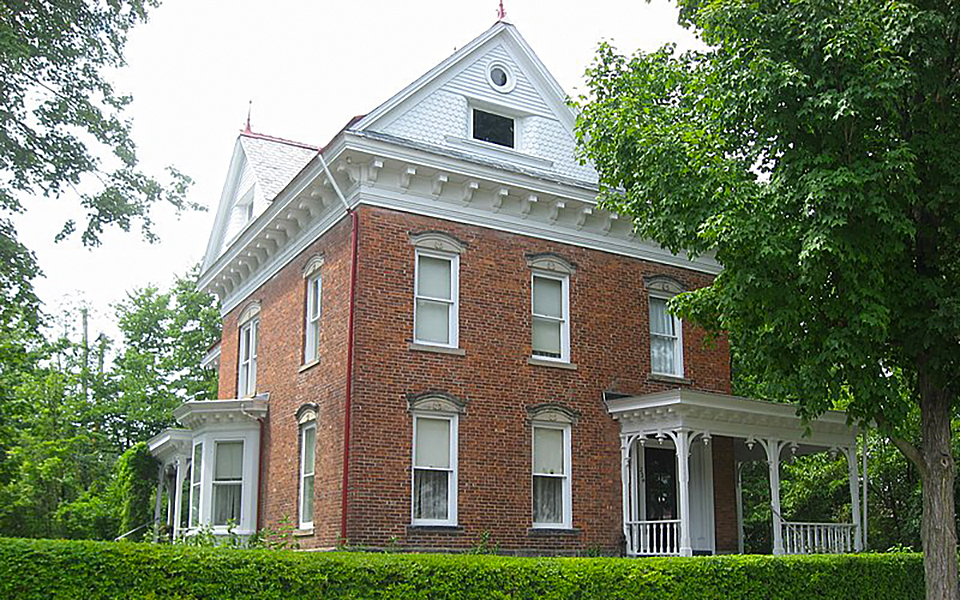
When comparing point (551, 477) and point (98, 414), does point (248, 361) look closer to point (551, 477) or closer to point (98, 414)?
point (551, 477)

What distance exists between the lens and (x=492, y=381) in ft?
59.5

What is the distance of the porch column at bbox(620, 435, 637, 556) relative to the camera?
19.0 meters

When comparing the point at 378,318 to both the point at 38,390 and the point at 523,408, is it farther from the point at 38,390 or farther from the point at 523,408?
the point at 38,390

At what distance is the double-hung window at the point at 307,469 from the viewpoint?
1794 cm

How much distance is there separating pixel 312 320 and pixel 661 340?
7.46 m

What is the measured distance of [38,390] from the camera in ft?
122

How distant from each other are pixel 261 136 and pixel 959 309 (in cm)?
1771

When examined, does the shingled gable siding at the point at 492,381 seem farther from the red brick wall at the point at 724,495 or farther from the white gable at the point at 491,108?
the red brick wall at the point at 724,495

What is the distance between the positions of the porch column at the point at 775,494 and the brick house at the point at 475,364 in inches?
2.3

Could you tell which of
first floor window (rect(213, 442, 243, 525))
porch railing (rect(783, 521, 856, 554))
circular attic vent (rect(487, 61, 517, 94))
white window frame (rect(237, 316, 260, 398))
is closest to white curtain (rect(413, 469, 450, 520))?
first floor window (rect(213, 442, 243, 525))

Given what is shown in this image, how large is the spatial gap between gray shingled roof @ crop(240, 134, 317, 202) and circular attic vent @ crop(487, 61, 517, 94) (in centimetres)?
612

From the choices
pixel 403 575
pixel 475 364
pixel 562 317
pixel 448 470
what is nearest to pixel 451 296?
pixel 475 364

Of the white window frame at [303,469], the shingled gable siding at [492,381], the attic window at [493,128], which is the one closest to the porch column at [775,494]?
the shingled gable siding at [492,381]

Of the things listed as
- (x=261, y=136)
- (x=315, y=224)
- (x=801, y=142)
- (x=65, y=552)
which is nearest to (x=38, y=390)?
(x=261, y=136)
